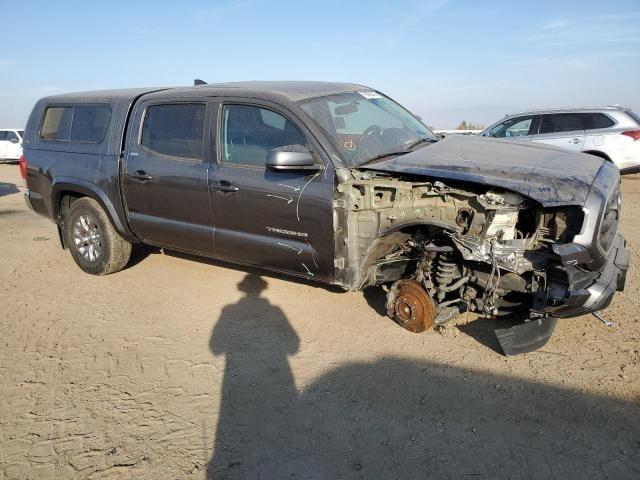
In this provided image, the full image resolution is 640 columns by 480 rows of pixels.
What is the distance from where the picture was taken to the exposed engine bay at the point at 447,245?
3072 mm

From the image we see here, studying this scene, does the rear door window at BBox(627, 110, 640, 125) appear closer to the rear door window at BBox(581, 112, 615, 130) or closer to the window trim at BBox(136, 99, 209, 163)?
the rear door window at BBox(581, 112, 615, 130)

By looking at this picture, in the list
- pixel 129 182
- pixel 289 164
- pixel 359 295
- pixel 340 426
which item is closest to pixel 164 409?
pixel 340 426

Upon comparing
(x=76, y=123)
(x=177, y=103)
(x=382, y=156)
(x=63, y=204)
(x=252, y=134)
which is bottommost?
(x=63, y=204)

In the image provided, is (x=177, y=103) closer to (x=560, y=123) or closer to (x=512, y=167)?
(x=512, y=167)

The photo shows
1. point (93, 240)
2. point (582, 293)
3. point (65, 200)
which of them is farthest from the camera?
point (65, 200)

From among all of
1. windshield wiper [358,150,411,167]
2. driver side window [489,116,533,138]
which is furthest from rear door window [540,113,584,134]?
windshield wiper [358,150,411,167]

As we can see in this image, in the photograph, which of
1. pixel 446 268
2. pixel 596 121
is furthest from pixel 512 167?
pixel 596 121

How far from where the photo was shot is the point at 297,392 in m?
3.06

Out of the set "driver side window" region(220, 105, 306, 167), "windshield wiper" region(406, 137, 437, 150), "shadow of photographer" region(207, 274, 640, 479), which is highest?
"driver side window" region(220, 105, 306, 167)

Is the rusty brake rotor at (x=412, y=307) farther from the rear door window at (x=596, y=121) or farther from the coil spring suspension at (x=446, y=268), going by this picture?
the rear door window at (x=596, y=121)

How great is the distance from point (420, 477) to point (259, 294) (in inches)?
103

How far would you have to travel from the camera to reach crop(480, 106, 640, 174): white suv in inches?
349

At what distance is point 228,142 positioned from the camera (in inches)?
158

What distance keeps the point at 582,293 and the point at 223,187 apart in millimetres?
2781
